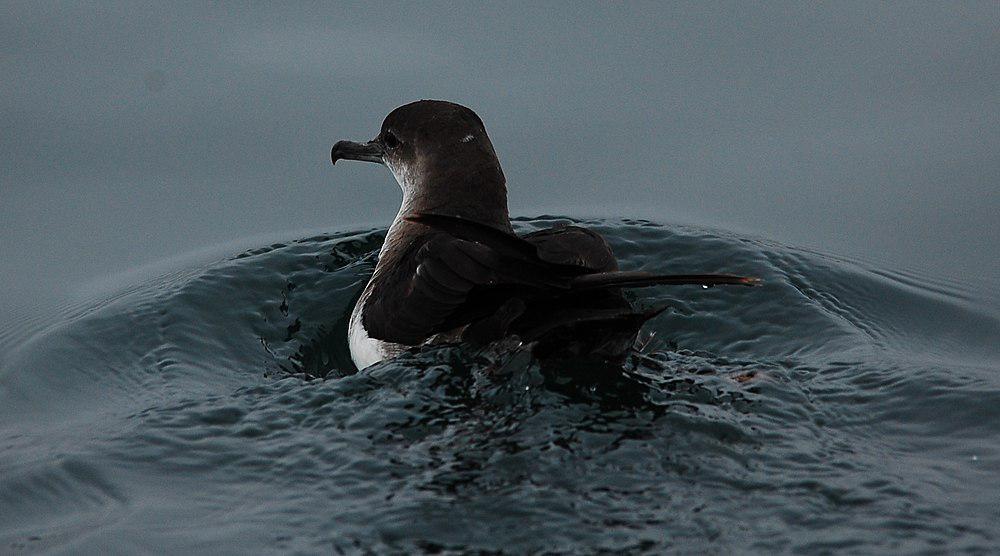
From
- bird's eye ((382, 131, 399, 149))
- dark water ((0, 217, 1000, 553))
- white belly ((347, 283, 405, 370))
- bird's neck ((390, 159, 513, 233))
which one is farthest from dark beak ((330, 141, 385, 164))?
white belly ((347, 283, 405, 370))

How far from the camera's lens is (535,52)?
A: 10.1 meters

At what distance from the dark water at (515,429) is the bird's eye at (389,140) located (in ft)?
3.70

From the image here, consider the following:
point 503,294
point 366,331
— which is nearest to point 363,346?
point 366,331

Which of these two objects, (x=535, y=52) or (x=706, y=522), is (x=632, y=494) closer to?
(x=706, y=522)

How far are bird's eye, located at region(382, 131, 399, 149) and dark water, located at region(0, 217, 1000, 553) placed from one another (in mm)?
1128

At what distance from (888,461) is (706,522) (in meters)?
1.12

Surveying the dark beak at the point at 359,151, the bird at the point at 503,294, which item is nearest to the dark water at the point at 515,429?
the bird at the point at 503,294

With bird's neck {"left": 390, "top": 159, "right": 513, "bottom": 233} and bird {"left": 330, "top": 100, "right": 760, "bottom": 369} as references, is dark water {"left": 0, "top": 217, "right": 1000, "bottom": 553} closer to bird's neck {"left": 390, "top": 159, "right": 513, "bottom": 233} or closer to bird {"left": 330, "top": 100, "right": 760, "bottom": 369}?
bird {"left": 330, "top": 100, "right": 760, "bottom": 369}

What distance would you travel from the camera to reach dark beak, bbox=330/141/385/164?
8914 millimetres

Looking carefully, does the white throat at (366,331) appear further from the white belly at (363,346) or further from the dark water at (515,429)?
the dark water at (515,429)

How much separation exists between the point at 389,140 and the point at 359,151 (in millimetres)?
245

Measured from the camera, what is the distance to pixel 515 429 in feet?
20.3

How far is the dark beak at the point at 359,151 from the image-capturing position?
891 centimetres

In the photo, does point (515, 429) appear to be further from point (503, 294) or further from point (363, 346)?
point (363, 346)
